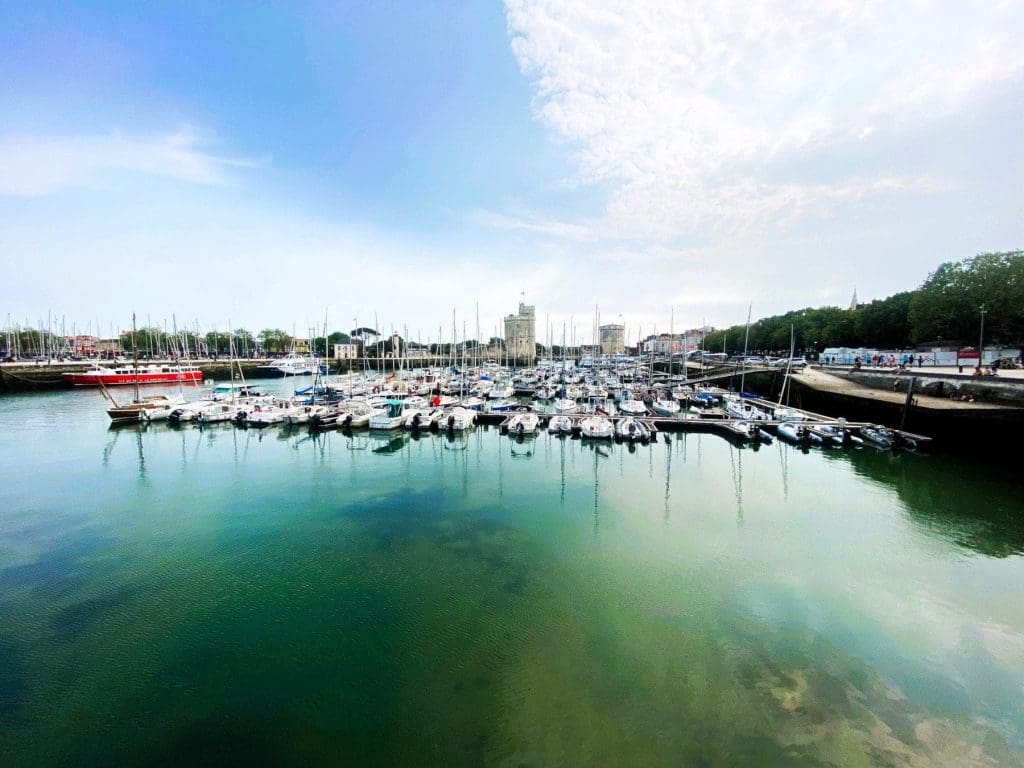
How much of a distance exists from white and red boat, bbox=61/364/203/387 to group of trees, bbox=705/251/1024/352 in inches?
3429

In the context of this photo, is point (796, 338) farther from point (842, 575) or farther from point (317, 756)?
point (317, 756)

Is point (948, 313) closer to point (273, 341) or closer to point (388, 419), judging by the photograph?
point (388, 419)

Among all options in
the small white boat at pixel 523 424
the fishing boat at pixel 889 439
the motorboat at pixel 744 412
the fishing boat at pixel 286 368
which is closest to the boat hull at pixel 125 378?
the fishing boat at pixel 286 368

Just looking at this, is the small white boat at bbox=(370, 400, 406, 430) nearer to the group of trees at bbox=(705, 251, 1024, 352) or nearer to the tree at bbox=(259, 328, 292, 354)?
the group of trees at bbox=(705, 251, 1024, 352)

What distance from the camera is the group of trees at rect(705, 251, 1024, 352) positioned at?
3825 centimetres

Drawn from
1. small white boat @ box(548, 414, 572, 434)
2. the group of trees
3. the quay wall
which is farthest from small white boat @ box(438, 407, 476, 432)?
the group of trees

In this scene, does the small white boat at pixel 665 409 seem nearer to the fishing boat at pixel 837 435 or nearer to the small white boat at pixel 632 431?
the small white boat at pixel 632 431

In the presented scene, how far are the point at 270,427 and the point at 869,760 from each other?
36200 millimetres

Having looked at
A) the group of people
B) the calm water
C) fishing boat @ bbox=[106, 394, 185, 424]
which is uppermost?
the group of people

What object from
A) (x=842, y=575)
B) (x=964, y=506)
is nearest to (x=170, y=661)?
(x=842, y=575)

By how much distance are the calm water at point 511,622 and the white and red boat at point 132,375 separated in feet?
155

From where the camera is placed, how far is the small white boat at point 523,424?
30.9 metres

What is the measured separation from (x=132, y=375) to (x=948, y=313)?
320 ft

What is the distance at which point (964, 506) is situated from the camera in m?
17.7
